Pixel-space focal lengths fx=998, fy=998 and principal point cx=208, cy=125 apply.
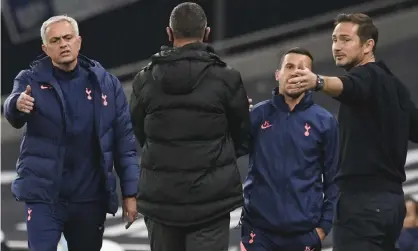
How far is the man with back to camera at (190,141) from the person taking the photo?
3596mm

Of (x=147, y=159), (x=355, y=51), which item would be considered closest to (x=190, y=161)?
(x=147, y=159)

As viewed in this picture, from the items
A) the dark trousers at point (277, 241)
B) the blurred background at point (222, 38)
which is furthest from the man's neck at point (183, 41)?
the blurred background at point (222, 38)

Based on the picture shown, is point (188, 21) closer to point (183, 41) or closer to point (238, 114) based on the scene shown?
point (183, 41)

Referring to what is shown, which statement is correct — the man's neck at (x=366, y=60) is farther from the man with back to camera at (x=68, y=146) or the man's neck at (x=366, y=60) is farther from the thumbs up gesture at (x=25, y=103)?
the thumbs up gesture at (x=25, y=103)

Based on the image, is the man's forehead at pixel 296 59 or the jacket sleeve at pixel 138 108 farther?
the man's forehead at pixel 296 59

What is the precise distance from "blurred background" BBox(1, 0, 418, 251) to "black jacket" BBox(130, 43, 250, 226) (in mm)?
2734

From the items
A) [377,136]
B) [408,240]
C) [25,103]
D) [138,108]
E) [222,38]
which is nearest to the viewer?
[138,108]

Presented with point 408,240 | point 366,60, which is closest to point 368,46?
point 366,60

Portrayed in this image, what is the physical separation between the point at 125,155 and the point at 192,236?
0.71 m

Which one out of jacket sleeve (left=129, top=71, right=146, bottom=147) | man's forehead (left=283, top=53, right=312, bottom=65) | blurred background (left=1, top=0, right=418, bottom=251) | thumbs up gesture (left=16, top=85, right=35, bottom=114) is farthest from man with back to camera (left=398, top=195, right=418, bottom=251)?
thumbs up gesture (left=16, top=85, right=35, bottom=114)

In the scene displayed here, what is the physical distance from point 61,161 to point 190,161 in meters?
0.75

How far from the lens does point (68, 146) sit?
4133 millimetres

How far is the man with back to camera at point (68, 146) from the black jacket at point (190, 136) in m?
0.55

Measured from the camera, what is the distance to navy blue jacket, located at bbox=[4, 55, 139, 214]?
162 inches
